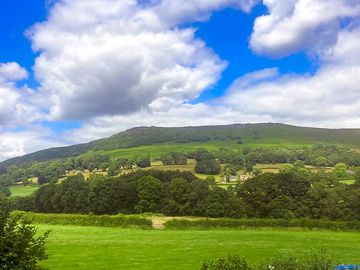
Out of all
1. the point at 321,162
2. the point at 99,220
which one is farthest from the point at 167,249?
the point at 321,162

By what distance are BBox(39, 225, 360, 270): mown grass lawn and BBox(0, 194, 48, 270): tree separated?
15101 mm

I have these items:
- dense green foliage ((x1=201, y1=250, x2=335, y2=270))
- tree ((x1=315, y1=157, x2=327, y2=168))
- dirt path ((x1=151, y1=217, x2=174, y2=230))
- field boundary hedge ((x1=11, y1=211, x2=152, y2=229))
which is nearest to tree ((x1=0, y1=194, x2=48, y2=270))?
dense green foliage ((x1=201, y1=250, x2=335, y2=270))

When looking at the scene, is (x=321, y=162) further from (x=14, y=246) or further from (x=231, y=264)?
(x=14, y=246)

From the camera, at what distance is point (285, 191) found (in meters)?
101

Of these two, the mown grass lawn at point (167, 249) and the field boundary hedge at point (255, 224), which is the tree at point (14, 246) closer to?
the mown grass lawn at point (167, 249)

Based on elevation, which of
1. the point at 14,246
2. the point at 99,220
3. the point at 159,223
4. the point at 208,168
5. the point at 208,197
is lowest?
the point at 159,223

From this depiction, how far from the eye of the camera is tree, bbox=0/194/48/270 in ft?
55.2

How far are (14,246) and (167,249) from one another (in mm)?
30648

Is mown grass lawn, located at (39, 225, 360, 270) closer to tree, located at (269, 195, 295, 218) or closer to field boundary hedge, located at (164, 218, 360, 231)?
field boundary hedge, located at (164, 218, 360, 231)

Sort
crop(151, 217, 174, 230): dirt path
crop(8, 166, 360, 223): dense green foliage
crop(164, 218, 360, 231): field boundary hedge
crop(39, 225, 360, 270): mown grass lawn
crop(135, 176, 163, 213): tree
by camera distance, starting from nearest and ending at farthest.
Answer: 1. crop(39, 225, 360, 270): mown grass lawn
2. crop(164, 218, 360, 231): field boundary hedge
3. crop(151, 217, 174, 230): dirt path
4. crop(8, 166, 360, 223): dense green foliage
5. crop(135, 176, 163, 213): tree

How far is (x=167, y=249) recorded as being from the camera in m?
46.0

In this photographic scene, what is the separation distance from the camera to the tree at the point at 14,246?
663 inches

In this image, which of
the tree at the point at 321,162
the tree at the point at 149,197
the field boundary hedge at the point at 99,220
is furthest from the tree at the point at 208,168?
the field boundary hedge at the point at 99,220

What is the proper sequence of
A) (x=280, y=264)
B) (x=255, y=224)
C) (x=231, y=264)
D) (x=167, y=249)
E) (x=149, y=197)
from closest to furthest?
(x=231, y=264), (x=280, y=264), (x=167, y=249), (x=255, y=224), (x=149, y=197)
